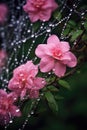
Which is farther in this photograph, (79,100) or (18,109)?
(79,100)

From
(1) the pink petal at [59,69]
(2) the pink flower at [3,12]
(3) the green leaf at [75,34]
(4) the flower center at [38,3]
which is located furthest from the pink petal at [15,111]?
(2) the pink flower at [3,12]

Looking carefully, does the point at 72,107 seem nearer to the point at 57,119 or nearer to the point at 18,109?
the point at 57,119

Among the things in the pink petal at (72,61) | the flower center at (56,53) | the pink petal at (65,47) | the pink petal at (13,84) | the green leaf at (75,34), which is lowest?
the pink petal at (13,84)

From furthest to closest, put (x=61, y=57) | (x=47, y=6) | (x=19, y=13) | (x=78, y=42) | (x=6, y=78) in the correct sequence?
1. (x=19, y=13)
2. (x=6, y=78)
3. (x=47, y=6)
4. (x=78, y=42)
5. (x=61, y=57)

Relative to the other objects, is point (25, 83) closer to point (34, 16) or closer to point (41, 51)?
point (41, 51)

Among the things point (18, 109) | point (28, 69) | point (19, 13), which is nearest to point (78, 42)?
point (28, 69)

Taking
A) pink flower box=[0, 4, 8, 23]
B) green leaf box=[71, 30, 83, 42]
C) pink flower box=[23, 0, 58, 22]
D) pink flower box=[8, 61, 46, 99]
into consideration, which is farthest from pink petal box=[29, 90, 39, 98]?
pink flower box=[0, 4, 8, 23]

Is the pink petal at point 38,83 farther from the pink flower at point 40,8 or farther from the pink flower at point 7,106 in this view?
the pink flower at point 40,8
